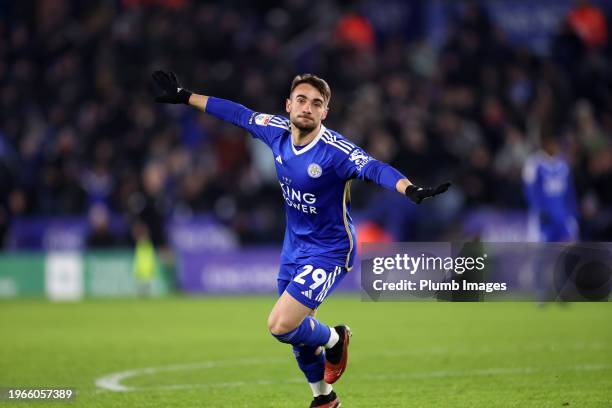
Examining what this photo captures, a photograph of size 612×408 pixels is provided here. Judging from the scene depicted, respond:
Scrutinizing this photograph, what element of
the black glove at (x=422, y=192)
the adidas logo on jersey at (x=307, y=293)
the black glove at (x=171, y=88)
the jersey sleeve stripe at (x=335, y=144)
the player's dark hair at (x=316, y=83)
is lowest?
the adidas logo on jersey at (x=307, y=293)

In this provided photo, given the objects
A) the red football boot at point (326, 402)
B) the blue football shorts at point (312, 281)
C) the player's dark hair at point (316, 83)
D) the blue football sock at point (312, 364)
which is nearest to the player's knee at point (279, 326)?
the blue football shorts at point (312, 281)

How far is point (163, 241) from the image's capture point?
18.6 metres

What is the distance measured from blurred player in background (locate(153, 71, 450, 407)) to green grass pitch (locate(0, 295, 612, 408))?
49cm

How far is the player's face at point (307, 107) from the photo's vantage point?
6824 millimetres

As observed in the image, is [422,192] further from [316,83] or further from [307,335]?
[307,335]

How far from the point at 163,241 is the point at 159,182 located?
1.30 metres

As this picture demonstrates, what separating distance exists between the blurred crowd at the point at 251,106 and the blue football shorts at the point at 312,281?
1180 centimetres

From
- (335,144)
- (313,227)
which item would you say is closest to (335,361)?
(313,227)

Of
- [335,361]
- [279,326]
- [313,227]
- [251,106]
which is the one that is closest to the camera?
[279,326]

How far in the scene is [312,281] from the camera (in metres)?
6.78

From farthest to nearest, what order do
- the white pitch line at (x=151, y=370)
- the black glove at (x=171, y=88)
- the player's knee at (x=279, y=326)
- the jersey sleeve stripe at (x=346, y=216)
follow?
the white pitch line at (x=151, y=370)
the black glove at (x=171, y=88)
the jersey sleeve stripe at (x=346, y=216)
the player's knee at (x=279, y=326)

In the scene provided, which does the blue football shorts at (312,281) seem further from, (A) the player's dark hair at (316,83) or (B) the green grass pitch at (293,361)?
(A) the player's dark hair at (316,83)

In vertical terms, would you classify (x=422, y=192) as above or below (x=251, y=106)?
below

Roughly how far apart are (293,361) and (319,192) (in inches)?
137
